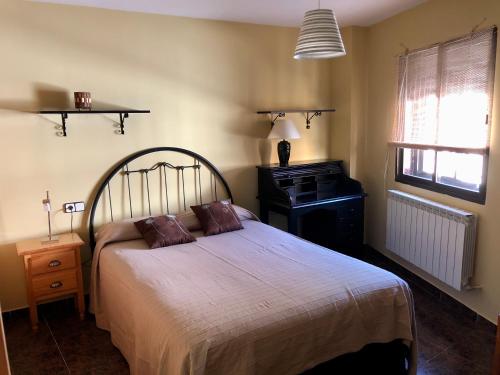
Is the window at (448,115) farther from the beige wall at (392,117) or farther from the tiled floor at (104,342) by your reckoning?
the tiled floor at (104,342)

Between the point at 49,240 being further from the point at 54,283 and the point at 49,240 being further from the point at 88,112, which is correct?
the point at 88,112

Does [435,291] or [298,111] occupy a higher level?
[298,111]

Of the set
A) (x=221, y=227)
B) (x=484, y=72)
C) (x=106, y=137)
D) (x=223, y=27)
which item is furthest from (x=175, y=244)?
(x=484, y=72)

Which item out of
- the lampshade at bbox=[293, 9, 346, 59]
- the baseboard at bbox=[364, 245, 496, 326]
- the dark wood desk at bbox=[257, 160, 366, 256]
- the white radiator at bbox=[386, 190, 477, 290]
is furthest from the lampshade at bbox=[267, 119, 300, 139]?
the baseboard at bbox=[364, 245, 496, 326]

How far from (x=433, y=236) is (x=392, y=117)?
4.05ft

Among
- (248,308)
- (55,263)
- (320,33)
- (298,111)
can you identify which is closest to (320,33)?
(320,33)

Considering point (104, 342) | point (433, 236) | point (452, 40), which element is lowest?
point (104, 342)

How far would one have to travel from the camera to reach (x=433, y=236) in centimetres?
330

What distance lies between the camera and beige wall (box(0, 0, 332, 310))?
306 cm

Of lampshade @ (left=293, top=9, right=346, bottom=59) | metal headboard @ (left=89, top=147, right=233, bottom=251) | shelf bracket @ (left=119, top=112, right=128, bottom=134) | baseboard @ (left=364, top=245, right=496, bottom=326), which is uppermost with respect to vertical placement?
lampshade @ (left=293, top=9, right=346, bottom=59)

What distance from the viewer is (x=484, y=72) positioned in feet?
9.33

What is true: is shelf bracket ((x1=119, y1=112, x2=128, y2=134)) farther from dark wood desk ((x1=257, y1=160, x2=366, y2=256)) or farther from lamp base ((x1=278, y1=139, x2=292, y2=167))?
lamp base ((x1=278, y1=139, x2=292, y2=167))

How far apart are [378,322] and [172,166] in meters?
2.25

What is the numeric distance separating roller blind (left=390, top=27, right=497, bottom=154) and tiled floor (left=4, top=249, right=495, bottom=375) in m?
1.26
